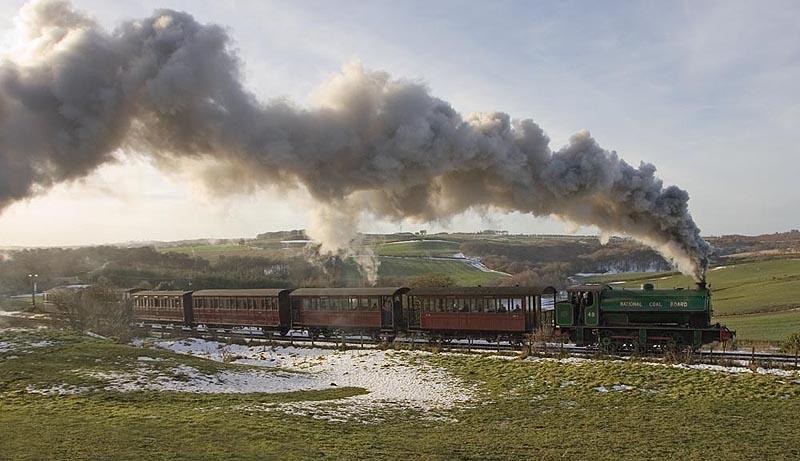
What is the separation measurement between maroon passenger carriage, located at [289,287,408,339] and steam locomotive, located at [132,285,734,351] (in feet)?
0.15

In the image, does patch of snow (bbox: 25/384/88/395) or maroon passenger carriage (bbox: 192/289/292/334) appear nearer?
patch of snow (bbox: 25/384/88/395)

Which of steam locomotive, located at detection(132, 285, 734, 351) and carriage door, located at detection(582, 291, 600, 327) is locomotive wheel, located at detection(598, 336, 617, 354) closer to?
steam locomotive, located at detection(132, 285, 734, 351)

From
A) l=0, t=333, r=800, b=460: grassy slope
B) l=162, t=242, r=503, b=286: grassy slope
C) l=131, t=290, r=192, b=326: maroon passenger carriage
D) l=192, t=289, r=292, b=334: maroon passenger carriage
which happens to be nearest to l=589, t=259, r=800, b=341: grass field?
l=0, t=333, r=800, b=460: grassy slope

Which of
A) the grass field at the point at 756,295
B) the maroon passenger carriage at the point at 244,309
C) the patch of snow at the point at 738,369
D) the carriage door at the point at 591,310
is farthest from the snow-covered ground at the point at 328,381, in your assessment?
the grass field at the point at 756,295

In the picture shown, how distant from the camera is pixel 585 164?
21625mm

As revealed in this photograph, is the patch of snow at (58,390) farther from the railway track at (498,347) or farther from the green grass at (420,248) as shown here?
the green grass at (420,248)

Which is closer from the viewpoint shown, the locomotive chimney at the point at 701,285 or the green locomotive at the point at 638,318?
the green locomotive at the point at 638,318

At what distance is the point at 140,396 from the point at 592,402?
10956mm

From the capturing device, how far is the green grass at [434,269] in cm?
7075

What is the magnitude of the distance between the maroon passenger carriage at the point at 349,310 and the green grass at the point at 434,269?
37842mm

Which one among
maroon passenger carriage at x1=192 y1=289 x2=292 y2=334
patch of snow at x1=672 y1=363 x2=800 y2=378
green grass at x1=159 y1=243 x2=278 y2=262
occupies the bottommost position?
patch of snow at x1=672 y1=363 x2=800 y2=378

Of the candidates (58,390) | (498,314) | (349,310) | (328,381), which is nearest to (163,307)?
(349,310)

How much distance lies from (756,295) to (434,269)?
36.7m

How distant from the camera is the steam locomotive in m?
20.7
